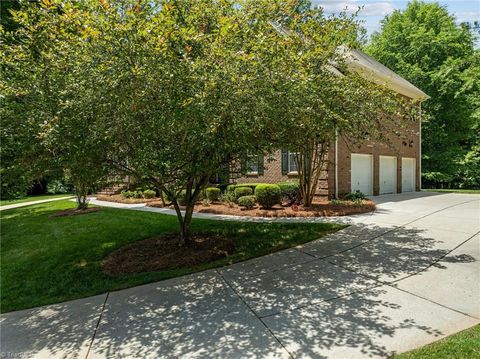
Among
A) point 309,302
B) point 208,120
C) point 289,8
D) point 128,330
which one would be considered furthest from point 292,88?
point 128,330

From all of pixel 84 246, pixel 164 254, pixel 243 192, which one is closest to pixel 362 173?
pixel 243 192

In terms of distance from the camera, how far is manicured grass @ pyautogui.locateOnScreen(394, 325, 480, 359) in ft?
9.76

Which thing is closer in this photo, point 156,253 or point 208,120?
point 208,120

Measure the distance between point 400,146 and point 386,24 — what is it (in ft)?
49.0

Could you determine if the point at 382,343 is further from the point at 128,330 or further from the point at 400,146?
the point at 400,146

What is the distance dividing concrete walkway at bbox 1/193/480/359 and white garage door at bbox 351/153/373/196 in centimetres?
942

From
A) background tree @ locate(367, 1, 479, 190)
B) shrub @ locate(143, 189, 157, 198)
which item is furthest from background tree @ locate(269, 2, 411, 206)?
background tree @ locate(367, 1, 479, 190)

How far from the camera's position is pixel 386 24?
1078 inches

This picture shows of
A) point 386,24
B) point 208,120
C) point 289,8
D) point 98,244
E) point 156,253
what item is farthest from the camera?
point 386,24

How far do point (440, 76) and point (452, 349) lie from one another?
75.9 ft

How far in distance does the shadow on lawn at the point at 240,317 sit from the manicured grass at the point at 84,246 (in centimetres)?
A: 56

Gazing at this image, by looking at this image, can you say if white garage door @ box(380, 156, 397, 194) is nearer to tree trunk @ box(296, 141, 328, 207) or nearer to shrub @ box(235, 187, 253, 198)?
tree trunk @ box(296, 141, 328, 207)

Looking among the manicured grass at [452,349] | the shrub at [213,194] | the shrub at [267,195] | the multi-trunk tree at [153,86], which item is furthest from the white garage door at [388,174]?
the manicured grass at [452,349]

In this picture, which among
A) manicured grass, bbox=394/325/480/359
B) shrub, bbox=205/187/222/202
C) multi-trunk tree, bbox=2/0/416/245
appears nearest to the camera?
manicured grass, bbox=394/325/480/359
